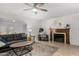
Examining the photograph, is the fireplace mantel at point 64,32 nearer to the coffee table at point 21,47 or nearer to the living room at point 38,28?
the living room at point 38,28

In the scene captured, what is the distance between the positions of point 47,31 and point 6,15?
0.98m

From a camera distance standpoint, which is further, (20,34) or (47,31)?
(47,31)

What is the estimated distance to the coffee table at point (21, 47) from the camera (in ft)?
5.89

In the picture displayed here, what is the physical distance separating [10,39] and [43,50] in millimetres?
754

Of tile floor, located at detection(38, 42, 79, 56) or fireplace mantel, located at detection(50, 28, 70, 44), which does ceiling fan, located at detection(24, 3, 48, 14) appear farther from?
tile floor, located at detection(38, 42, 79, 56)

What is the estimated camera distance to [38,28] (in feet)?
6.56

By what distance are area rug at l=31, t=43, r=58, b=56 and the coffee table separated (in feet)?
0.37

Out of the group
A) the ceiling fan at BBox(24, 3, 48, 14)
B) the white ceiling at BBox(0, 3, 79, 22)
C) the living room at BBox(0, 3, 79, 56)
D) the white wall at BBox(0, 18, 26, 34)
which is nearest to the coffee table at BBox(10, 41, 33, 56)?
the living room at BBox(0, 3, 79, 56)

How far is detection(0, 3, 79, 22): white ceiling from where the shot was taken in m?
1.79

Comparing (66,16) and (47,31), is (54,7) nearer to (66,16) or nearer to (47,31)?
(66,16)

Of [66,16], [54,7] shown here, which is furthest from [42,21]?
[66,16]

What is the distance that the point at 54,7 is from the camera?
1889 millimetres

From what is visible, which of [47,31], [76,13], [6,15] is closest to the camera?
[6,15]

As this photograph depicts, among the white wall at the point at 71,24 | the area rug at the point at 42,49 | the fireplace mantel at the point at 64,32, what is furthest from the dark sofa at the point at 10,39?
the fireplace mantel at the point at 64,32
